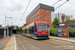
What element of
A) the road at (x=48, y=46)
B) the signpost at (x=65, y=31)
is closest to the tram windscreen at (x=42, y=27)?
the road at (x=48, y=46)

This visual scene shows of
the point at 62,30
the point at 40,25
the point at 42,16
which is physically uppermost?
the point at 42,16

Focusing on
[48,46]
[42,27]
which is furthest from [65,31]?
[48,46]

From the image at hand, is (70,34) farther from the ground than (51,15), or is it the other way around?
(51,15)

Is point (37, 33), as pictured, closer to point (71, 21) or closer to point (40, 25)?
point (40, 25)

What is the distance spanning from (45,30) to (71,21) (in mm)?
40599

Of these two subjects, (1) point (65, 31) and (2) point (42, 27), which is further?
(1) point (65, 31)

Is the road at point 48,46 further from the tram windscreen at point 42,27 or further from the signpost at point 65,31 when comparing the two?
the signpost at point 65,31

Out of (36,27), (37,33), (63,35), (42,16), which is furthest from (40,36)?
(42,16)

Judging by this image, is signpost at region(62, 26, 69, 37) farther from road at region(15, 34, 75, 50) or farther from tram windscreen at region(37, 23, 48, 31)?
road at region(15, 34, 75, 50)

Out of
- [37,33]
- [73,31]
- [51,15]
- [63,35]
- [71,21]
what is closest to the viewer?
[37,33]

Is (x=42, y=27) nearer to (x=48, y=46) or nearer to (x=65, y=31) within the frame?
(x=65, y=31)

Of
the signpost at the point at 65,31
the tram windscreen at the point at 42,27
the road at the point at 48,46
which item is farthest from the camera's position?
the signpost at the point at 65,31

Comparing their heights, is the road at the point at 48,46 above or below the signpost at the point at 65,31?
below

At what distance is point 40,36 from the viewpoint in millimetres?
12953
